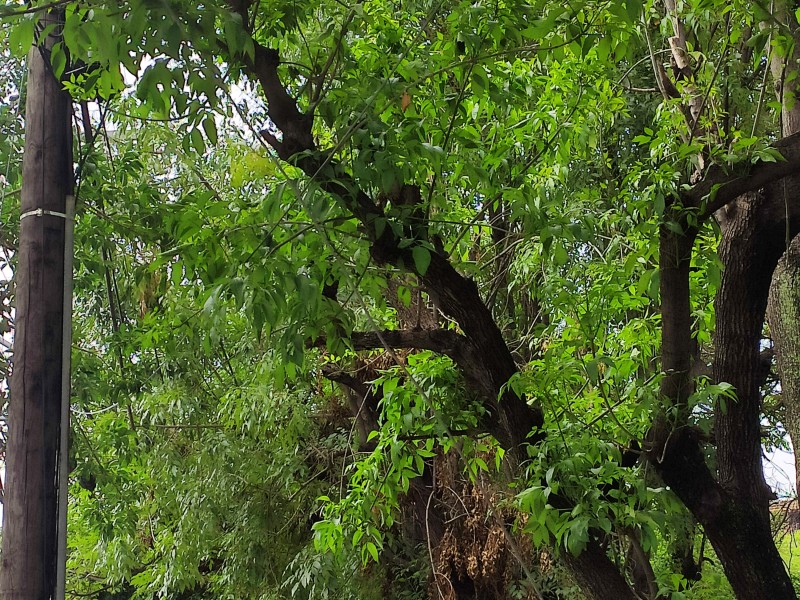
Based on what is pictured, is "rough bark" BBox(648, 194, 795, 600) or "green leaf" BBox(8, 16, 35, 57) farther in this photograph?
"rough bark" BBox(648, 194, 795, 600)

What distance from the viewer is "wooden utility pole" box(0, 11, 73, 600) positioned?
5.68 feet

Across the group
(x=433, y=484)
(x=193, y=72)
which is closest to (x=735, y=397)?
(x=193, y=72)

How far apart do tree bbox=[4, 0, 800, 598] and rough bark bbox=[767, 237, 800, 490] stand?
29cm

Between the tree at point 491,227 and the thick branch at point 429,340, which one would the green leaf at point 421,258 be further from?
the thick branch at point 429,340

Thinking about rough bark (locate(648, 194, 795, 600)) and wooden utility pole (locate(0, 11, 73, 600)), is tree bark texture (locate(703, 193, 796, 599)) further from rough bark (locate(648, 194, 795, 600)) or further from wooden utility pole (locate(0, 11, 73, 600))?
wooden utility pole (locate(0, 11, 73, 600))

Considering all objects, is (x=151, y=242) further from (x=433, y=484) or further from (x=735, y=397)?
(x=433, y=484)

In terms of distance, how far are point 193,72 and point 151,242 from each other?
1.15 m

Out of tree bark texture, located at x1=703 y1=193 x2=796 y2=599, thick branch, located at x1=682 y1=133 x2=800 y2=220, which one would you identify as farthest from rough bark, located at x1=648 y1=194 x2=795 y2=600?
thick branch, located at x1=682 y1=133 x2=800 y2=220

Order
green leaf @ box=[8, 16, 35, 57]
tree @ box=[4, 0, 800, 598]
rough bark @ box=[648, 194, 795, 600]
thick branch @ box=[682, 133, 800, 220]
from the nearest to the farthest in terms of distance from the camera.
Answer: green leaf @ box=[8, 16, 35, 57]
tree @ box=[4, 0, 800, 598]
thick branch @ box=[682, 133, 800, 220]
rough bark @ box=[648, 194, 795, 600]

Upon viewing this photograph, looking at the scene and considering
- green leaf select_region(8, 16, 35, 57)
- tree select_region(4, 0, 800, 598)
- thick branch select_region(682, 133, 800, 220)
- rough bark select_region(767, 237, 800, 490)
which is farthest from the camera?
rough bark select_region(767, 237, 800, 490)

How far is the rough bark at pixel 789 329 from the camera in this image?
9.16 feet


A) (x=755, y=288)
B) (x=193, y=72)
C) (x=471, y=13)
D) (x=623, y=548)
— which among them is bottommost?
(x=623, y=548)

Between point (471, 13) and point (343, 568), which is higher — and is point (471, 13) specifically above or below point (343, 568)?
above

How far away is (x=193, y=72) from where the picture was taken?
1.47 meters
